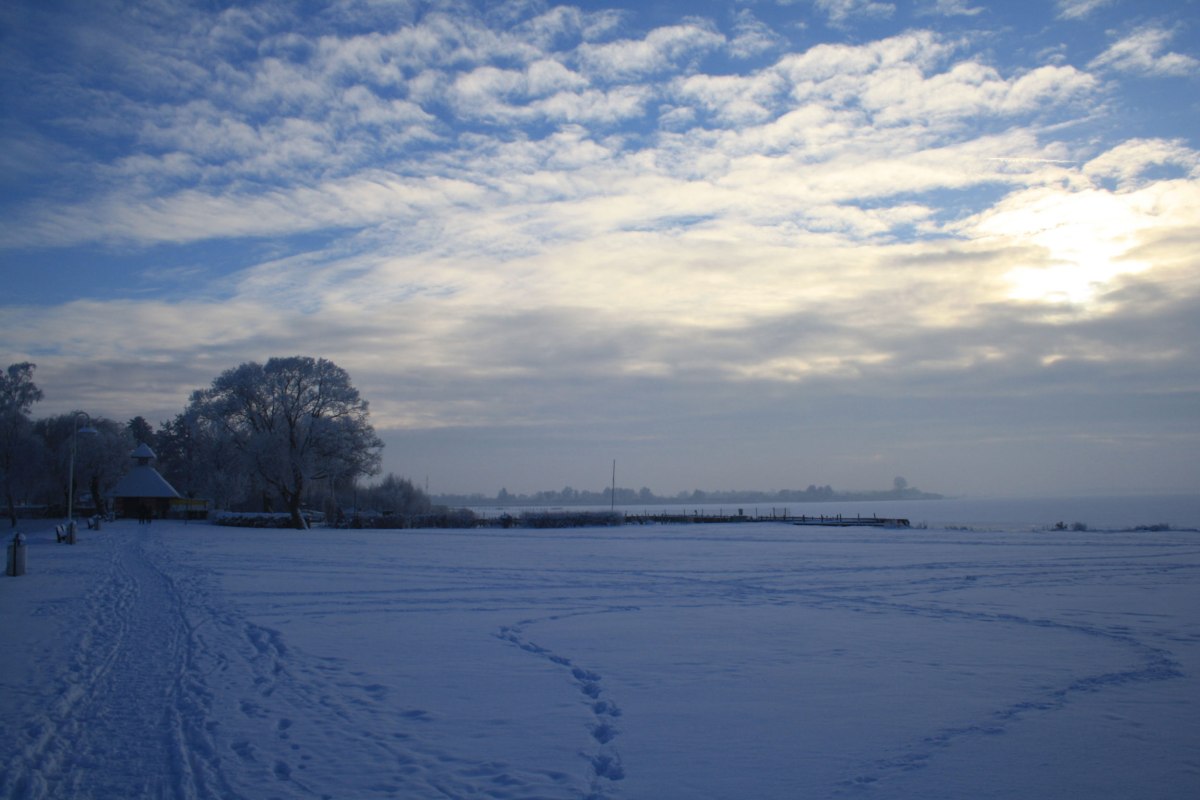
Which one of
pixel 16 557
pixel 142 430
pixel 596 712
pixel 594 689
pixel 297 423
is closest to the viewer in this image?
pixel 596 712

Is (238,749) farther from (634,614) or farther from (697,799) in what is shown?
(634,614)

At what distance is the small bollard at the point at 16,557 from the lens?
2123 centimetres

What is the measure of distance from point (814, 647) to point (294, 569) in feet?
58.1

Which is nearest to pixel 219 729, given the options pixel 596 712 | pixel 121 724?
pixel 121 724

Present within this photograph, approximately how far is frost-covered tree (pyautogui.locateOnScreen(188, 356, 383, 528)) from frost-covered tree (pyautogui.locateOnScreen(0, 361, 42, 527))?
1352cm

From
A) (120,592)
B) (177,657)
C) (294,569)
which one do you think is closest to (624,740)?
(177,657)

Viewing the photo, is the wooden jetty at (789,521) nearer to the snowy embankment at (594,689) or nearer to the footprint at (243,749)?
the snowy embankment at (594,689)

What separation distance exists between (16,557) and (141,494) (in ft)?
169

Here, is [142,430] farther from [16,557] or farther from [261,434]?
[16,557]

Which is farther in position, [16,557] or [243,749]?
[16,557]

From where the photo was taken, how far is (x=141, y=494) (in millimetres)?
67625

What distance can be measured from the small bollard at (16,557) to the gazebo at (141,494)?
48868mm

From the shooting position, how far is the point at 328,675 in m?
10.4

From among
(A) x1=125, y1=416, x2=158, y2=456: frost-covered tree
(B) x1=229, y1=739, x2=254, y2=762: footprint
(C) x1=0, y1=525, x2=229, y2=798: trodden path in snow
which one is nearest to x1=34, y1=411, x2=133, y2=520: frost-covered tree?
(A) x1=125, y1=416, x2=158, y2=456: frost-covered tree
